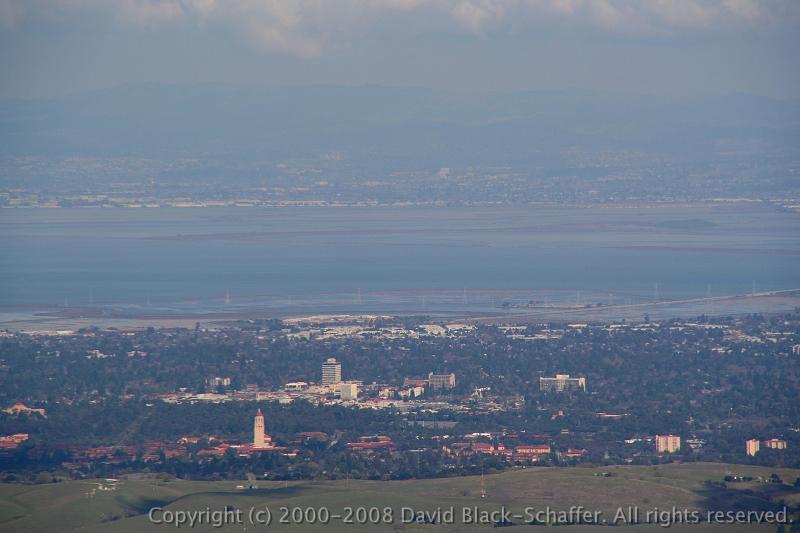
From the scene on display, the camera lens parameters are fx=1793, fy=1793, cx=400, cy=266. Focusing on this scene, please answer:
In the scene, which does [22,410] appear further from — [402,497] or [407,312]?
[407,312]

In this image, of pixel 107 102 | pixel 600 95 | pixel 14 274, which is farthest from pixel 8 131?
pixel 14 274

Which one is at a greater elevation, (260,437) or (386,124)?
(386,124)

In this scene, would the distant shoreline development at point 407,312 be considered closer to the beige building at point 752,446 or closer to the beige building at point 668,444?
the beige building at point 668,444

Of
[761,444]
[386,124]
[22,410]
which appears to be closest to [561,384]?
[761,444]

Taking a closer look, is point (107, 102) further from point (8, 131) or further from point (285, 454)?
point (285, 454)

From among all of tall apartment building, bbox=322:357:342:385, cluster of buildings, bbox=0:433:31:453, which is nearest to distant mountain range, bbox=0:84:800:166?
tall apartment building, bbox=322:357:342:385

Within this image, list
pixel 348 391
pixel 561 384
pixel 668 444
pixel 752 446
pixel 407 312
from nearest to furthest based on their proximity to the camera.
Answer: pixel 752 446
pixel 668 444
pixel 348 391
pixel 561 384
pixel 407 312
